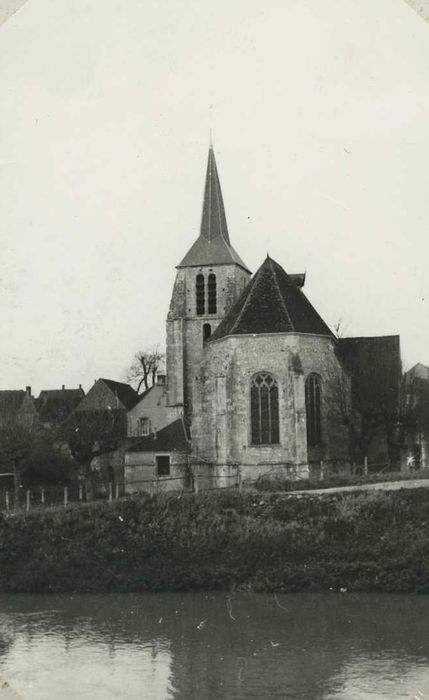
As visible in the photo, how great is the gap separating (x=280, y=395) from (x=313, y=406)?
1866 mm

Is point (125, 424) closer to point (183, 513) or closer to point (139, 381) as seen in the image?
point (139, 381)

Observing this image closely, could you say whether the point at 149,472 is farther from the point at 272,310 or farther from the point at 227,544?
the point at 227,544

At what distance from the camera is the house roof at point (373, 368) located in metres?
38.1

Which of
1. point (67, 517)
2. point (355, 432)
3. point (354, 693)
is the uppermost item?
point (355, 432)

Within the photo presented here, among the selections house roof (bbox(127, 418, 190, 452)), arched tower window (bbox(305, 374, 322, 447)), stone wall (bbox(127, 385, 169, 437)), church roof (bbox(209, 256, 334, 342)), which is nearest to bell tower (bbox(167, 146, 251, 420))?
house roof (bbox(127, 418, 190, 452))

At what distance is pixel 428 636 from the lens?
1778 centimetres

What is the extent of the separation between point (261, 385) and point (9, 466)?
38.8 feet

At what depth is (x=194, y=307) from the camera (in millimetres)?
44281

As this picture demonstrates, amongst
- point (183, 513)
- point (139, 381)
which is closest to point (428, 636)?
point (183, 513)

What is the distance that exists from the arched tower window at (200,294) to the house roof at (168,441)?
21.0 ft

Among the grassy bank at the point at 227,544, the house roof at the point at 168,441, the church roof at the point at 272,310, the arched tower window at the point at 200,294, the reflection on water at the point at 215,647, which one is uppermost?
the arched tower window at the point at 200,294

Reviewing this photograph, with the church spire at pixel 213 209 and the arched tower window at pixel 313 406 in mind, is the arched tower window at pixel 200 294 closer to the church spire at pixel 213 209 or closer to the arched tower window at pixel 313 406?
the church spire at pixel 213 209

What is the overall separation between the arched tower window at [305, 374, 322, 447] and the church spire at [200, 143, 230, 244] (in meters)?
12.1

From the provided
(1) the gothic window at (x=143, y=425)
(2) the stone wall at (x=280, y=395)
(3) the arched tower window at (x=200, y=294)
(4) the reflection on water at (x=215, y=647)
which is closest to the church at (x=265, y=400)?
(2) the stone wall at (x=280, y=395)
